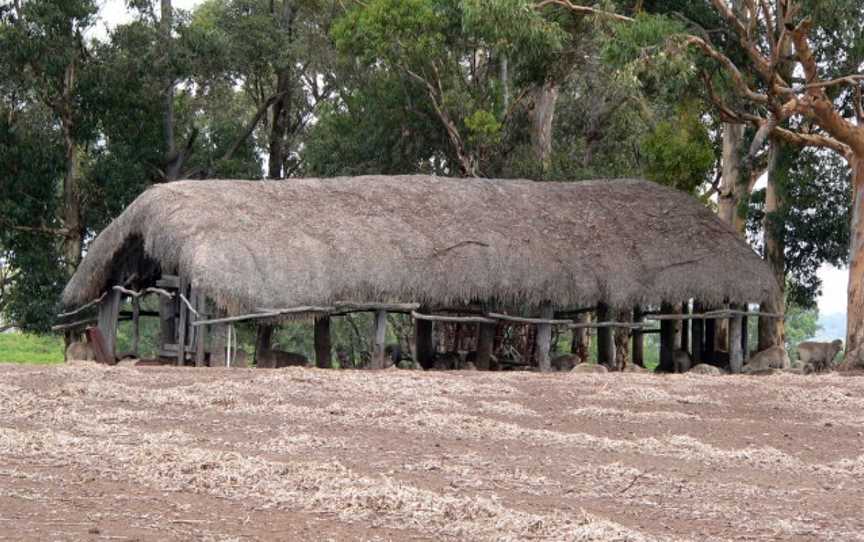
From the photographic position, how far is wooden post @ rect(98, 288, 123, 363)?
24.6 m

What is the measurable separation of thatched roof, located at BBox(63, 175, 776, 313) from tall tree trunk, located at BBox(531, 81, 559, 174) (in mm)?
6156

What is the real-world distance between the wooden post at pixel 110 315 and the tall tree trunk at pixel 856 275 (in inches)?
516

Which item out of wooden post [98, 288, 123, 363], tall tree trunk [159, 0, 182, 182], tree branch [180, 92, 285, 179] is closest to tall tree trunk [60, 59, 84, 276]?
tall tree trunk [159, 0, 182, 182]

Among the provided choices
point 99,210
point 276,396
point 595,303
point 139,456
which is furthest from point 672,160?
point 139,456

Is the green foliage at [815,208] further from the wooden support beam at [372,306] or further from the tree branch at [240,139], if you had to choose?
the tree branch at [240,139]

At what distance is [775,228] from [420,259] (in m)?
8.73

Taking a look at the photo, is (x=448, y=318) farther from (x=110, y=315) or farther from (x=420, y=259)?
(x=110, y=315)

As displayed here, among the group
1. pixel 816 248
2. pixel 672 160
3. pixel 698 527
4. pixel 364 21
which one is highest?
pixel 364 21

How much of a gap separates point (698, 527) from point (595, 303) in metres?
16.6

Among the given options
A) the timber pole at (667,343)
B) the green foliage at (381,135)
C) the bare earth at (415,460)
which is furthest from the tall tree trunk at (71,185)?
the bare earth at (415,460)

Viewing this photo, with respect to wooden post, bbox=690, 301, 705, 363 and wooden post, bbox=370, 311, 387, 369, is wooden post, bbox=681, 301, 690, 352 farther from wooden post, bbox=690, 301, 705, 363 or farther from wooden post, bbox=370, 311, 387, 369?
wooden post, bbox=370, 311, 387, 369

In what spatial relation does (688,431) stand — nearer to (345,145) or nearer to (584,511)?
(584,511)

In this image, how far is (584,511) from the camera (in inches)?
306

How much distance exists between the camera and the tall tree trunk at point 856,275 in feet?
75.6
